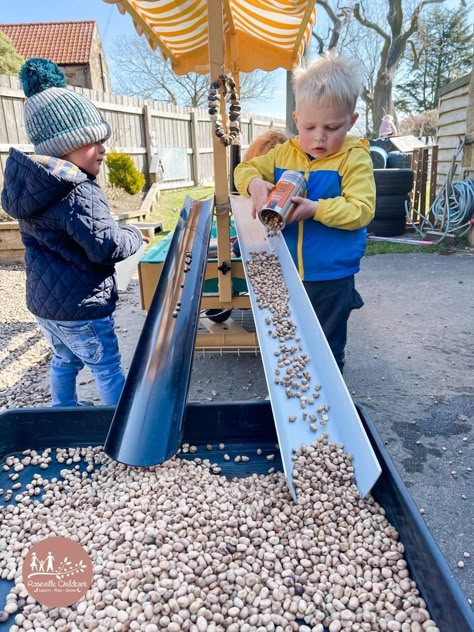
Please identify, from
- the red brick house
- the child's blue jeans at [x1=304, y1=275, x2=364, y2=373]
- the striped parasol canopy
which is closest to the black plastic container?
the child's blue jeans at [x1=304, y1=275, x2=364, y2=373]

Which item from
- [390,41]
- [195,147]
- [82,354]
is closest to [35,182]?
[82,354]

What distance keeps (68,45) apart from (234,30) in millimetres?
19920

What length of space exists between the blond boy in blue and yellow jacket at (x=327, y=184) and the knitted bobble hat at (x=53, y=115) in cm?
66

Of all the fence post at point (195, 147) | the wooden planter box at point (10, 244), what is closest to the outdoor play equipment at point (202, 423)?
the wooden planter box at point (10, 244)

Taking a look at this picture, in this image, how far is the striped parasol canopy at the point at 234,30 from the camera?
9.84 ft

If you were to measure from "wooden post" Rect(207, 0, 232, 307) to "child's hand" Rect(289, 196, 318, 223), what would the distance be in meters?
0.65

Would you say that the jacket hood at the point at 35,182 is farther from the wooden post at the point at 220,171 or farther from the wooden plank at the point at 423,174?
the wooden plank at the point at 423,174

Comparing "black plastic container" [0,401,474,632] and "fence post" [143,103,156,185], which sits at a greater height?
"fence post" [143,103,156,185]

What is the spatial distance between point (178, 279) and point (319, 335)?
54 centimetres

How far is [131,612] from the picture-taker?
928mm

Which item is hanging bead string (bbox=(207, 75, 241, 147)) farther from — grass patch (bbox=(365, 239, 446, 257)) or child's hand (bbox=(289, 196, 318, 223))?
grass patch (bbox=(365, 239, 446, 257))

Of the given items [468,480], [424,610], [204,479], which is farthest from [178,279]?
[468,480]

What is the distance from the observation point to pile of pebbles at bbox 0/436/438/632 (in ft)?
3.04

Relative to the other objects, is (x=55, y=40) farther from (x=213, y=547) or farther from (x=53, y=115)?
(x=213, y=547)
